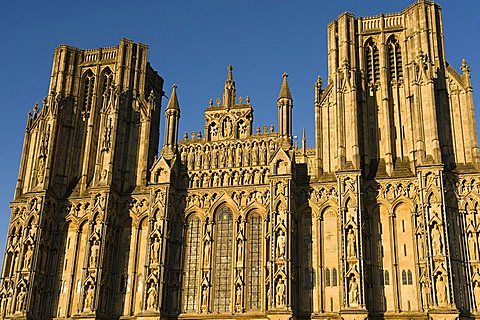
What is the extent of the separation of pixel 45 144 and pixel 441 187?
91.7ft

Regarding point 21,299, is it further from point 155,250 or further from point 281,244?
point 281,244

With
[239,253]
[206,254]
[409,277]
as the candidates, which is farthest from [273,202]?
[409,277]

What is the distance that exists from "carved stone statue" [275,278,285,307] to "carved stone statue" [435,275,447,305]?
8.78m

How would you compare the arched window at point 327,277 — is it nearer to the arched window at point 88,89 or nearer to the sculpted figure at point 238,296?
the sculpted figure at point 238,296

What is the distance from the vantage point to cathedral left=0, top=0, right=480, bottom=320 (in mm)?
37031

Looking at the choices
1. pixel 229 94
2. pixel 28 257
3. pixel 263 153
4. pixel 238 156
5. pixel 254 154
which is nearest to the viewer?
pixel 28 257

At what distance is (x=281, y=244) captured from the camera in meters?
37.8

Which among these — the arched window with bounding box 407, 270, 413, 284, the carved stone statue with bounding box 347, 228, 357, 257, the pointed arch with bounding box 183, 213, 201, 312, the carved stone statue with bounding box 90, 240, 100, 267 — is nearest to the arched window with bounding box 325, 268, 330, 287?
the carved stone statue with bounding box 347, 228, 357, 257

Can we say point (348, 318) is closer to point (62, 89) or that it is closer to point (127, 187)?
point (127, 187)

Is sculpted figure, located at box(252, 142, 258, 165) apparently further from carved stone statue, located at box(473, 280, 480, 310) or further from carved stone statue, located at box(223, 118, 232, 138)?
carved stone statue, located at box(473, 280, 480, 310)

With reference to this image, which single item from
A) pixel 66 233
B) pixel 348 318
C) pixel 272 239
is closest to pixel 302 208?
pixel 272 239

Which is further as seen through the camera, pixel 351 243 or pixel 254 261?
pixel 254 261

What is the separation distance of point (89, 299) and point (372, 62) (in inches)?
1003

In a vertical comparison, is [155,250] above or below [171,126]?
below
